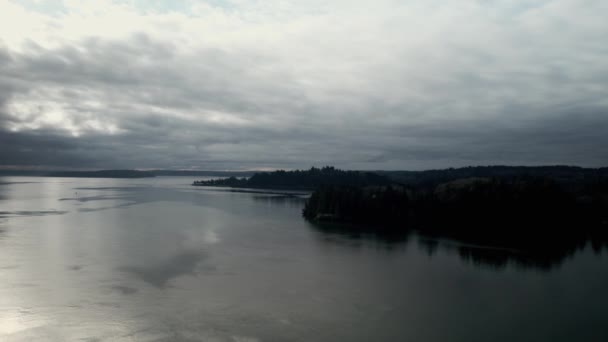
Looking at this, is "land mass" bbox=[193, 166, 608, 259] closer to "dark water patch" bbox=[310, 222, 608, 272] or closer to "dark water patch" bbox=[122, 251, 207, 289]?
"dark water patch" bbox=[310, 222, 608, 272]

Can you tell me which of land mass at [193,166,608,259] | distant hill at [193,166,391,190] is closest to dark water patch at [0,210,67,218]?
land mass at [193,166,608,259]

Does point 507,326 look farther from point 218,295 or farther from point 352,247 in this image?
point 352,247

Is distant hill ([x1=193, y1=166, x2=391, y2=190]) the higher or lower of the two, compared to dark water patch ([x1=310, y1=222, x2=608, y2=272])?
higher

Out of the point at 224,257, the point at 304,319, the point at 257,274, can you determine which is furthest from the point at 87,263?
the point at 304,319

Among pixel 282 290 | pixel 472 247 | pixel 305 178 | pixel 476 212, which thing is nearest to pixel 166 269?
pixel 282 290

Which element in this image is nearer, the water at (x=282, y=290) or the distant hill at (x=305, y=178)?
the water at (x=282, y=290)

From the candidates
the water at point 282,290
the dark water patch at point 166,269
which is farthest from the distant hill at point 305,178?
the dark water patch at point 166,269

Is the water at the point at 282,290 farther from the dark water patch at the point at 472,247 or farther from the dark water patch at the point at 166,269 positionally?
the dark water patch at the point at 472,247

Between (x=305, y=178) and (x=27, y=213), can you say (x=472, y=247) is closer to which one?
(x=27, y=213)

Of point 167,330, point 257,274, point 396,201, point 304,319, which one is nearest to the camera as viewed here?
point 167,330
